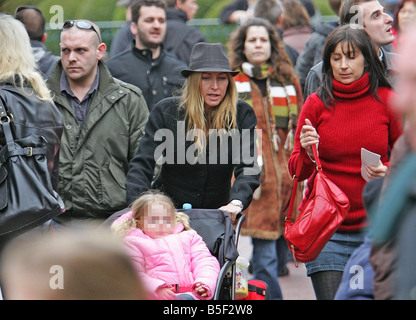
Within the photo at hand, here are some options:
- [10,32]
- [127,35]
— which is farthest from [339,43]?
[127,35]

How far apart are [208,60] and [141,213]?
122 centimetres

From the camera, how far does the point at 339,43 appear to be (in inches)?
204

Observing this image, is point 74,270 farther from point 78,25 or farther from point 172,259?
point 78,25

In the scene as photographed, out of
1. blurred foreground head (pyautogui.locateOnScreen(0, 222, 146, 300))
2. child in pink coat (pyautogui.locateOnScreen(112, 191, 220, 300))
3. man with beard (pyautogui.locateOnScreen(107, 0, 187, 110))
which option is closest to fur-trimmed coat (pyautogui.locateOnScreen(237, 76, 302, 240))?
man with beard (pyautogui.locateOnScreen(107, 0, 187, 110))

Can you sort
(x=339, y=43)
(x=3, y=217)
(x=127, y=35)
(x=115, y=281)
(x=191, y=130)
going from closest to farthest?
(x=115, y=281), (x=3, y=217), (x=339, y=43), (x=191, y=130), (x=127, y=35)

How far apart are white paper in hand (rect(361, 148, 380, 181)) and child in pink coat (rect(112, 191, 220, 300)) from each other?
938mm

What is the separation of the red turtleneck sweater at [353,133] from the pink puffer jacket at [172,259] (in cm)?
76

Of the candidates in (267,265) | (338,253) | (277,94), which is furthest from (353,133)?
(277,94)

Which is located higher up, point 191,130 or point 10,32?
point 10,32

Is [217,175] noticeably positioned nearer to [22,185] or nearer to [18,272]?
[22,185]

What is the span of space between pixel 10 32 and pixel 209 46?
1287 mm

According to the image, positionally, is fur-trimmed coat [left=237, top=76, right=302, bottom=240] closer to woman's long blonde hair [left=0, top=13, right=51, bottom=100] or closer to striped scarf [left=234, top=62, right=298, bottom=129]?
striped scarf [left=234, top=62, right=298, bottom=129]

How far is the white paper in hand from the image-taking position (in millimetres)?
4898

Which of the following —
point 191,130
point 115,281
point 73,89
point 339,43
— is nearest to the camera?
point 115,281
